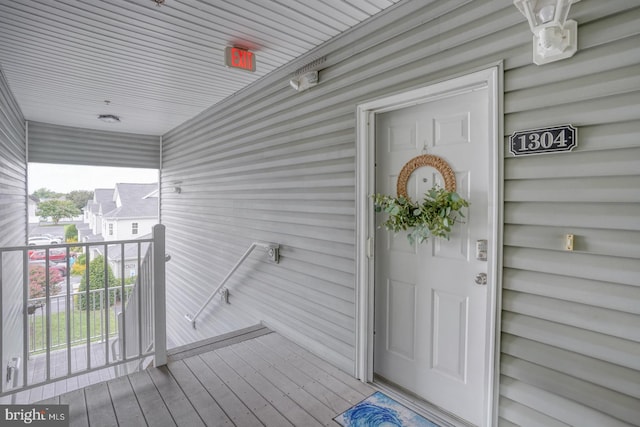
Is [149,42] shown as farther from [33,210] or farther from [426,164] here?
[33,210]

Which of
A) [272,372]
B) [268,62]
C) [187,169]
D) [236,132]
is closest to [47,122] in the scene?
[187,169]

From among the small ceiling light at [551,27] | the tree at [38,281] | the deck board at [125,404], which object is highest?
the small ceiling light at [551,27]

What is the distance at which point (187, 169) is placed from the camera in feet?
18.4

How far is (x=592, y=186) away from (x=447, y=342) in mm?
1229

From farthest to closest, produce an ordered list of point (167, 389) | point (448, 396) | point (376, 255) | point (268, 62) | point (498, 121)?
1. point (268, 62)
2. point (376, 255)
3. point (167, 389)
4. point (448, 396)
5. point (498, 121)

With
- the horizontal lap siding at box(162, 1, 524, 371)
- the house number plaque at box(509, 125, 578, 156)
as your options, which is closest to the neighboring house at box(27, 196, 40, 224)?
the horizontal lap siding at box(162, 1, 524, 371)

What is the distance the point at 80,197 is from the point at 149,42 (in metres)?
4.78

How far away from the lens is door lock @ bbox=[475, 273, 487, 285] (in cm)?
194

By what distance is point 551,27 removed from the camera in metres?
1.42

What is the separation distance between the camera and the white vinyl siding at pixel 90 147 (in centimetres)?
553

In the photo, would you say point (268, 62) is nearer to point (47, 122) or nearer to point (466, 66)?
point (466, 66)

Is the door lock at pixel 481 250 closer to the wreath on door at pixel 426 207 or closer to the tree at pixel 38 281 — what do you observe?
the wreath on door at pixel 426 207

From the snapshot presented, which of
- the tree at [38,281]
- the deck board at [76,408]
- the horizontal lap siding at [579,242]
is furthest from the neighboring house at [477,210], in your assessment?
the deck board at [76,408]

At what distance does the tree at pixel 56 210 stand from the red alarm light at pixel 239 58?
5.09 meters
